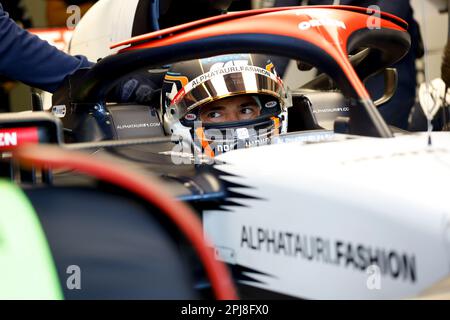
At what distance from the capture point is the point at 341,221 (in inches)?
39.0

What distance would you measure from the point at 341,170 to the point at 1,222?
0.46m

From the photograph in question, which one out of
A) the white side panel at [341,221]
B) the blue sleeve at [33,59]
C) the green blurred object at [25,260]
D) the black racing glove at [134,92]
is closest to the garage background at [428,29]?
the blue sleeve at [33,59]

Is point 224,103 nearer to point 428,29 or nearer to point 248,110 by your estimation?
point 248,110

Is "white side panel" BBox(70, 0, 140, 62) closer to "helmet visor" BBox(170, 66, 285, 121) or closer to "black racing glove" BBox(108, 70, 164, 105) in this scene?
"black racing glove" BBox(108, 70, 164, 105)

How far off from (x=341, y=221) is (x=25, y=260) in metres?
0.40

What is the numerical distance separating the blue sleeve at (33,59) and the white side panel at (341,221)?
98cm

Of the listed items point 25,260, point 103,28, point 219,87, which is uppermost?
point 103,28

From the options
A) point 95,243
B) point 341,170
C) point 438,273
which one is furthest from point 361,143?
point 95,243

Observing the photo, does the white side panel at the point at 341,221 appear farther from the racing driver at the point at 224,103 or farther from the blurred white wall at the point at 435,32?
the blurred white wall at the point at 435,32

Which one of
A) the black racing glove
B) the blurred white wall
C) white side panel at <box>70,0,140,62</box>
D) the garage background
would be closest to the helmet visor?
the black racing glove

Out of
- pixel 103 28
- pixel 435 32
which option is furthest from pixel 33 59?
pixel 435 32

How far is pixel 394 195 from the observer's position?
0.96 m

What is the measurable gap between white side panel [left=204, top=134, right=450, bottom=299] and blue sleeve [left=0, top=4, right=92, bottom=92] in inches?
38.7
